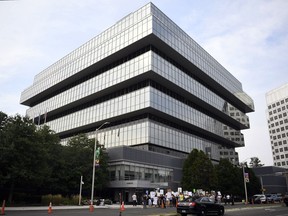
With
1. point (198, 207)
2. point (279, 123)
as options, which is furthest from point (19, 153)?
point (279, 123)

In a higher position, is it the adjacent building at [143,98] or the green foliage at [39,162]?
the adjacent building at [143,98]

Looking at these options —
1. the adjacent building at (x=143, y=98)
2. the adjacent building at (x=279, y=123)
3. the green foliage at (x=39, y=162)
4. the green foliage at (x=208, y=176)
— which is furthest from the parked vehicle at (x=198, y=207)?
the adjacent building at (x=279, y=123)

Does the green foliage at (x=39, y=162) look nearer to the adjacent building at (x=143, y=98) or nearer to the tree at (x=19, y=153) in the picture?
the tree at (x=19, y=153)

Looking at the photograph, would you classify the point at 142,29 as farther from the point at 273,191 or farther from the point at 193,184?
the point at 273,191

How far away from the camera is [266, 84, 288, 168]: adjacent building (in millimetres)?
146875

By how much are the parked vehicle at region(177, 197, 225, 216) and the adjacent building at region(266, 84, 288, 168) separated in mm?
135938

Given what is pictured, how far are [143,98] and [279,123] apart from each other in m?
110

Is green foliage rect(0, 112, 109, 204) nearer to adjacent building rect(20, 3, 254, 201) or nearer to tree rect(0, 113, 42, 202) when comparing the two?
tree rect(0, 113, 42, 202)

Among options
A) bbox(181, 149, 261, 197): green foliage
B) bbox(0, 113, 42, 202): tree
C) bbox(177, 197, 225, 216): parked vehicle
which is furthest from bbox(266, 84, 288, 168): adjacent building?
bbox(177, 197, 225, 216): parked vehicle

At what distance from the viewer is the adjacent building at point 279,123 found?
482 ft

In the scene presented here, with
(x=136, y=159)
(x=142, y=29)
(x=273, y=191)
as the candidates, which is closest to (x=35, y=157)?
(x=136, y=159)

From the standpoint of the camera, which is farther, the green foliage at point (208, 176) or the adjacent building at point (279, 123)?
the adjacent building at point (279, 123)

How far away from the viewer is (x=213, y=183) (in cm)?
5756

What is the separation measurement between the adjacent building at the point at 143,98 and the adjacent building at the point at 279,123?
62120 mm
